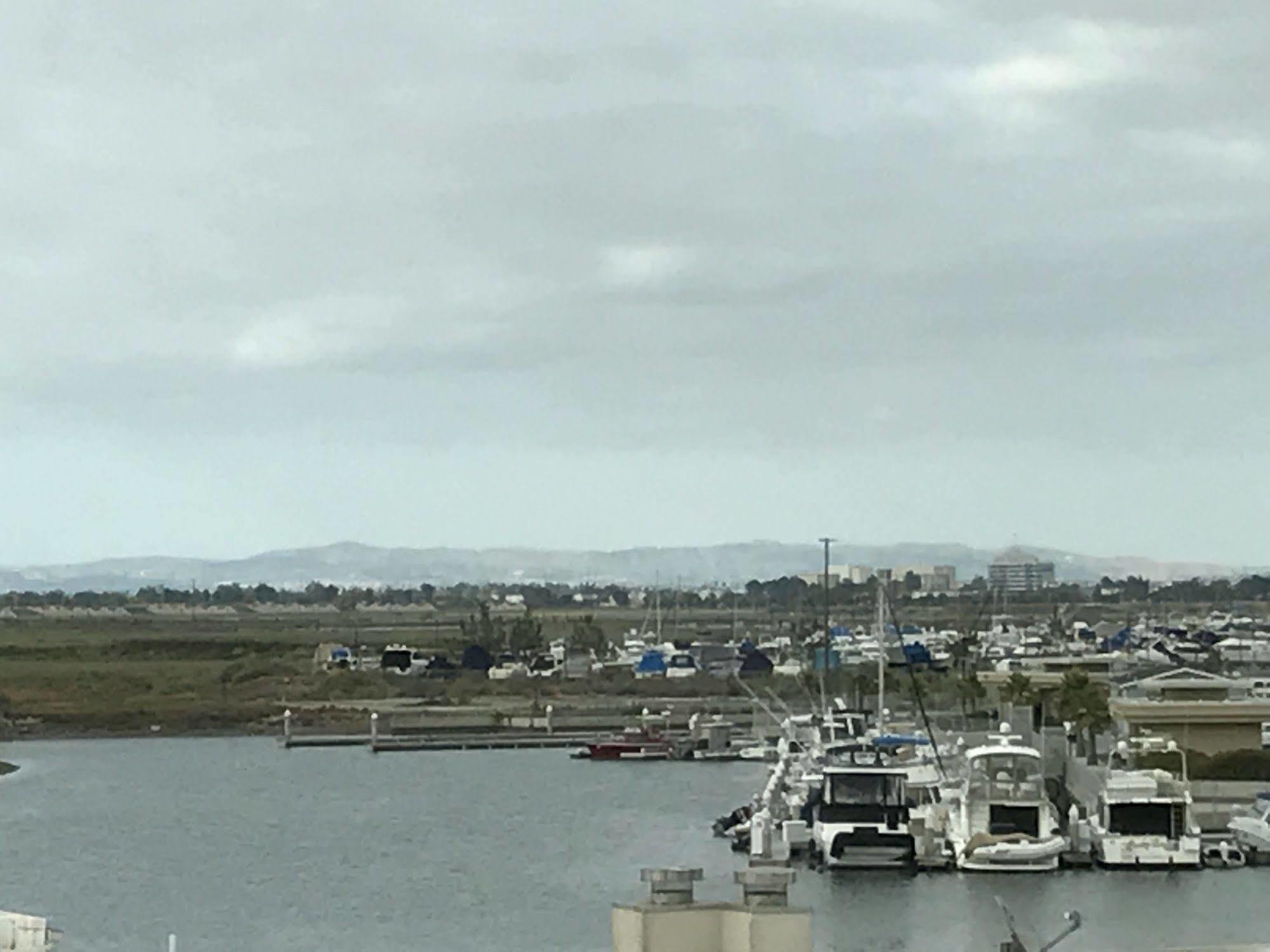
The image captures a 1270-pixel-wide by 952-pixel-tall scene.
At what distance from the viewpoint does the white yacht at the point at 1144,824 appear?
134ft

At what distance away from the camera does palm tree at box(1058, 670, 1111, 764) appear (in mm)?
54375

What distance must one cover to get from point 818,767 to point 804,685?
31.2 meters

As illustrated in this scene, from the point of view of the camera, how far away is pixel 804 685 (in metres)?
78.6

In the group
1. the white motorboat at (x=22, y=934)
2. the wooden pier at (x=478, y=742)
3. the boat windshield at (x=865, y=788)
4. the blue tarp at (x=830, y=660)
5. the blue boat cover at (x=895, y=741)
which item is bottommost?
the wooden pier at (x=478, y=742)

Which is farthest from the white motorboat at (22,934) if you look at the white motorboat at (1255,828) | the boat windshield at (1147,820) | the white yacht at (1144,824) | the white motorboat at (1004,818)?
the white motorboat at (1255,828)

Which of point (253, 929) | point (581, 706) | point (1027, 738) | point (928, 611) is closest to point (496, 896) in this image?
point (253, 929)

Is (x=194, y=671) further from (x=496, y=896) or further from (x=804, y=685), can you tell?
(x=496, y=896)

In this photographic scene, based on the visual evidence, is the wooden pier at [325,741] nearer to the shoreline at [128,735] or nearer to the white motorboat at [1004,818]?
the shoreline at [128,735]

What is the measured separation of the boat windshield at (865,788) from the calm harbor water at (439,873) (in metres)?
1.70

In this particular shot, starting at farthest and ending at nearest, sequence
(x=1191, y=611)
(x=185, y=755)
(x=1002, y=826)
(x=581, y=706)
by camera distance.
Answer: (x=1191, y=611), (x=581, y=706), (x=185, y=755), (x=1002, y=826)

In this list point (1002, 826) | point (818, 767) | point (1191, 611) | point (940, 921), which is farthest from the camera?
point (1191, 611)

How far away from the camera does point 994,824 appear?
4100 centimetres

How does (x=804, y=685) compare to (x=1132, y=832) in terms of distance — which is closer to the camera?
(x=1132, y=832)

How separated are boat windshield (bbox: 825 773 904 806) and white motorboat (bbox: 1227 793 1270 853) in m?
6.05
